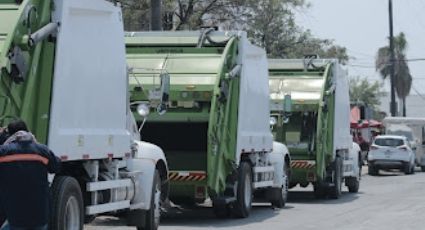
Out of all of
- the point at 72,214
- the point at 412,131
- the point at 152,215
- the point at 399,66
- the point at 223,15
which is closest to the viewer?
the point at 72,214

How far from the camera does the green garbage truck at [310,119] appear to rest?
74.2 ft

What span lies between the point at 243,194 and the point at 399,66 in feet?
231

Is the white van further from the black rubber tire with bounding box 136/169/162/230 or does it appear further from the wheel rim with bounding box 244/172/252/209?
the black rubber tire with bounding box 136/169/162/230

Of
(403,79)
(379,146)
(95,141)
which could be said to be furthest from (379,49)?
(95,141)

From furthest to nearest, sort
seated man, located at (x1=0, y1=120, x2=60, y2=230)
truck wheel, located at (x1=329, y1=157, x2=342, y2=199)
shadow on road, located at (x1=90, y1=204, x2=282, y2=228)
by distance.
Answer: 1. truck wheel, located at (x1=329, y1=157, x2=342, y2=199)
2. shadow on road, located at (x1=90, y1=204, x2=282, y2=228)
3. seated man, located at (x1=0, y1=120, x2=60, y2=230)

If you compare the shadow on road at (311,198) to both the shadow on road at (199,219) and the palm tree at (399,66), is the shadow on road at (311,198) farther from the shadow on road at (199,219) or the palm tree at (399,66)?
the palm tree at (399,66)

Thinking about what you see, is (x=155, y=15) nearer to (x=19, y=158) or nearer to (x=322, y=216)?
(x=322, y=216)

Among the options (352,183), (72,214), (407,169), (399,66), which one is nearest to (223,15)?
(352,183)

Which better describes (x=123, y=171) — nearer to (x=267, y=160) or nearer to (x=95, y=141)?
(x=95, y=141)

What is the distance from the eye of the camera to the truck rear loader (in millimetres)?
9828

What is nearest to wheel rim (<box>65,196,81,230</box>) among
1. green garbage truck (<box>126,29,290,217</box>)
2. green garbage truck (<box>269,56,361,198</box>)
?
green garbage truck (<box>126,29,290,217</box>)

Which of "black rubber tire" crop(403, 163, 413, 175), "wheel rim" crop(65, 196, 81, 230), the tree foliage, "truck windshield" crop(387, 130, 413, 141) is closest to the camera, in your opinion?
"wheel rim" crop(65, 196, 81, 230)

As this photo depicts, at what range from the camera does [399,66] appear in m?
85.1

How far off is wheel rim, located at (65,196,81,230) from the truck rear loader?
0.04ft
